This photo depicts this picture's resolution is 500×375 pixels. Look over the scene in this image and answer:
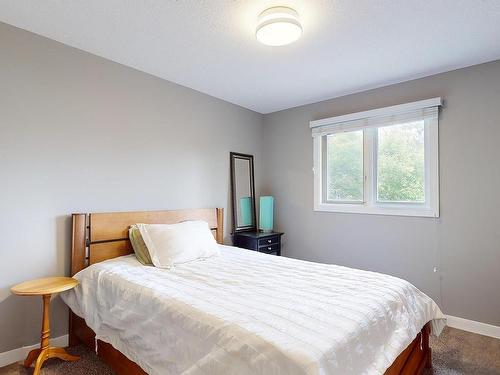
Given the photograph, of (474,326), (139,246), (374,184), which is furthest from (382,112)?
(139,246)

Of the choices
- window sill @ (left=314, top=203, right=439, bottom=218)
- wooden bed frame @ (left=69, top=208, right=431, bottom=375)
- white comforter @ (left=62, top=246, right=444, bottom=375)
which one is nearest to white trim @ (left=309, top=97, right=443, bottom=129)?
window sill @ (left=314, top=203, right=439, bottom=218)

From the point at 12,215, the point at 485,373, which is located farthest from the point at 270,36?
the point at 485,373

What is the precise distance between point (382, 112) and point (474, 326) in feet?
7.24

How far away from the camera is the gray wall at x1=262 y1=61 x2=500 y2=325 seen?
2543 millimetres

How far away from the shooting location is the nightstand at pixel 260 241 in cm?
343

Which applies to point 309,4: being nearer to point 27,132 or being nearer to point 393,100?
point 393,100

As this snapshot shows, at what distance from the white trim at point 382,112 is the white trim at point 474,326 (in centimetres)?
203

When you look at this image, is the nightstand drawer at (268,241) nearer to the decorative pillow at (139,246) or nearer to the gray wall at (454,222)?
the gray wall at (454,222)

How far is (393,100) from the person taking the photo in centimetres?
306

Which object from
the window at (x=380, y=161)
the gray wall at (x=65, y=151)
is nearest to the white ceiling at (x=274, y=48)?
the gray wall at (x=65, y=151)

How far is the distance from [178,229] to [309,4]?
6.53ft

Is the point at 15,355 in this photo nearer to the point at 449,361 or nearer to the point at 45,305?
the point at 45,305

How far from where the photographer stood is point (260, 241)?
136 inches

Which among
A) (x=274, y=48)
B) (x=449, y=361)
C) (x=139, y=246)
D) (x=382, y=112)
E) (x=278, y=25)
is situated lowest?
(x=449, y=361)
